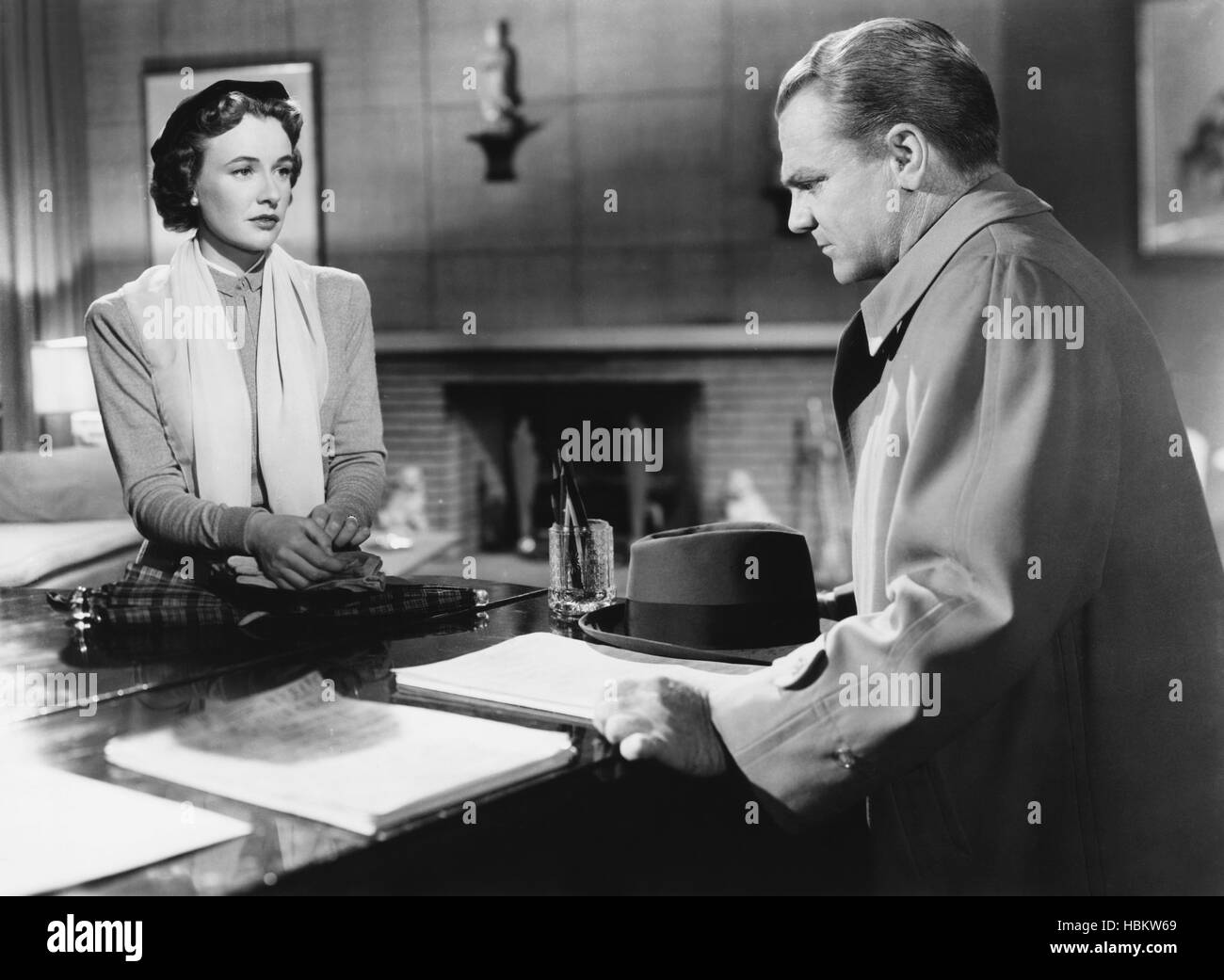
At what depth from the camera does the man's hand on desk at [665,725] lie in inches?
37.1

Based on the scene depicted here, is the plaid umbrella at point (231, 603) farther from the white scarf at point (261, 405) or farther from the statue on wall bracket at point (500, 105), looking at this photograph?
the statue on wall bracket at point (500, 105)

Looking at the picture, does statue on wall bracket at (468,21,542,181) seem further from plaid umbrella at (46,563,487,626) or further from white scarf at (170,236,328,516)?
plaid umbrella at (46,563,487,626)

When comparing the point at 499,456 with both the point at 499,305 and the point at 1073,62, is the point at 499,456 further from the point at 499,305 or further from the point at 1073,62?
the point at 1073,62

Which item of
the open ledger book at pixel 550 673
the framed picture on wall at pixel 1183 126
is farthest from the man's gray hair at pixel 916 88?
the framed picture on wall at pixel 1183 126

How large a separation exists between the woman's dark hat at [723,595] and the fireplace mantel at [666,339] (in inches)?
122

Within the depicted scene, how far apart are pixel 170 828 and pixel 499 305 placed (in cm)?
379

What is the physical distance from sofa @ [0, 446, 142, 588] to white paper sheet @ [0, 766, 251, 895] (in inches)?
104

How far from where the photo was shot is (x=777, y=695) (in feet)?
3.22

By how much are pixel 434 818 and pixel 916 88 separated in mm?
818

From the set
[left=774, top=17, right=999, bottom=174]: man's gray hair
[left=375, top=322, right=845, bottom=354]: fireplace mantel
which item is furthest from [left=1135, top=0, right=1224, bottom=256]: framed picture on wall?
[left=774, top=17, right=999, bottom=174]: man's gray hair

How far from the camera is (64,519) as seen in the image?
352 centimetres

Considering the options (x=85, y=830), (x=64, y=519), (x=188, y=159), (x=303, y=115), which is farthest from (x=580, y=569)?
(x=64, y=519)

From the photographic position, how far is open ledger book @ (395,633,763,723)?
1065mm
